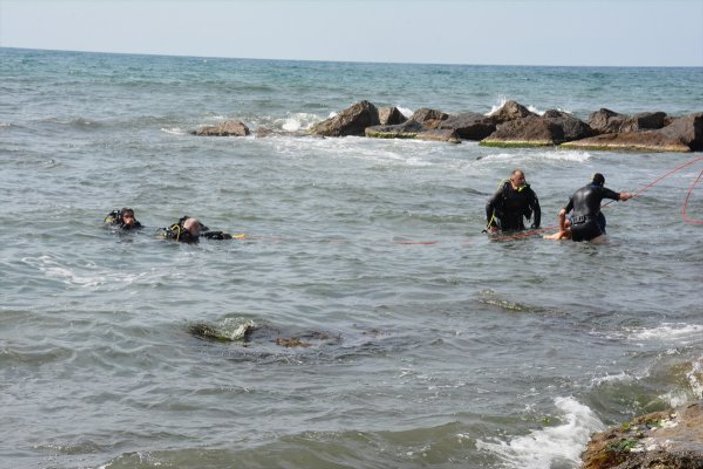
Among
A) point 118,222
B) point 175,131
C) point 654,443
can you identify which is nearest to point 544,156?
point 175,131

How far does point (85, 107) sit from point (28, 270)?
26307 millimetres

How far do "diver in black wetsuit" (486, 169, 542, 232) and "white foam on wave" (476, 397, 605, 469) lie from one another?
26.5ft

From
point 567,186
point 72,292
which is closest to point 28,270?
point 72,292

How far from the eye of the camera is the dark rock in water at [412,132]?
2906 cm

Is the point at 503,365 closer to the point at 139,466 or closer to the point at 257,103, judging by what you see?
the point at 139,466

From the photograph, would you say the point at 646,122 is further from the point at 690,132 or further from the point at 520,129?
the point at 520,129

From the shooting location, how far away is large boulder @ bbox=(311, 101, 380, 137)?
30312 mm

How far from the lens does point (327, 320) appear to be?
1013cm

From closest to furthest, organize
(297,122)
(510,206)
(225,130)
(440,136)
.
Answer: (510,206) → (440,136) → (225,130) → (297,122)

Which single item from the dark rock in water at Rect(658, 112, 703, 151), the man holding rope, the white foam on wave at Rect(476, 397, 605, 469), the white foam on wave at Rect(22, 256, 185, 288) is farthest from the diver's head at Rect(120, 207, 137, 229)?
the dark rock in water at Rect(658, 112, 703, 151)

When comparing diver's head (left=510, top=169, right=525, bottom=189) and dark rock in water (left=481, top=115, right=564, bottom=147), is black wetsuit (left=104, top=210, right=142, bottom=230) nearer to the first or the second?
diver's head (left=510, top=169, right=525, bottom=189)

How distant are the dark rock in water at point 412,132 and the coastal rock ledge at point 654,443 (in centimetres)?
2246

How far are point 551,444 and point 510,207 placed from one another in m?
8.90

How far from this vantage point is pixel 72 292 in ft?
35.9
